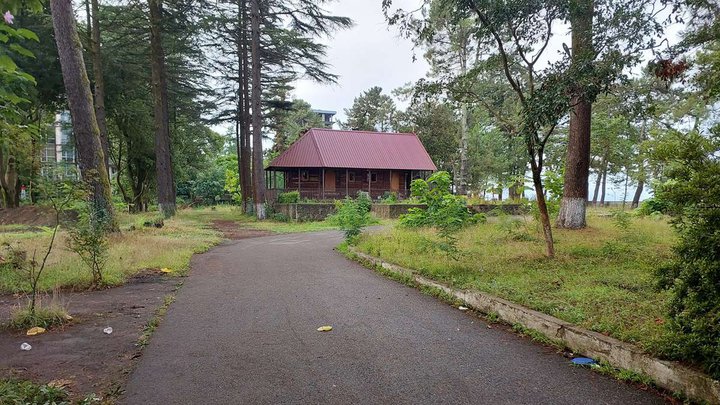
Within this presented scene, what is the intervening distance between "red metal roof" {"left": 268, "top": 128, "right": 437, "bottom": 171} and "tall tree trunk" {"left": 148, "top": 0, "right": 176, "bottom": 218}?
9553 millimetres

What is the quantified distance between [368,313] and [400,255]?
3365 millimetres

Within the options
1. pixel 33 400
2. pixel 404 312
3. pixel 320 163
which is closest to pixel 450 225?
pixel 404 312

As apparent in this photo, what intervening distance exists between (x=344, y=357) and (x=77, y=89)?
432 inches

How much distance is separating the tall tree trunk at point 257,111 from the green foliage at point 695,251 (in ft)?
71.5

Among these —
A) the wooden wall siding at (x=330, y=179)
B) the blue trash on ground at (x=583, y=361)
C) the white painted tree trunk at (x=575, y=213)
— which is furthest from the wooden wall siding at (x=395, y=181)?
the blue trash on ground at (x=583, y=361)

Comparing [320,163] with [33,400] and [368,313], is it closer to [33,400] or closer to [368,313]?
[368,313]

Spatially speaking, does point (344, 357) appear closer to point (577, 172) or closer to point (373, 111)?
point (577, 172)

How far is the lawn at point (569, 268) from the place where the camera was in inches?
166

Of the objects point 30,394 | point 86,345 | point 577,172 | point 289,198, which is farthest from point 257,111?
point 30,394

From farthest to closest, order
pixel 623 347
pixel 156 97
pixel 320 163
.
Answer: pixel 320 163
pixel 156 97
pixel 623 347

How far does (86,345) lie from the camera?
13.8 ft

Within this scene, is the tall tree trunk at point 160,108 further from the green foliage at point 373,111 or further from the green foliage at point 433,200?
the green foliage at point 373,111

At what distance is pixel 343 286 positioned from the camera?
7027 mm

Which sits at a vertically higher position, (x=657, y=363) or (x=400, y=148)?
(x=400, y=148)
